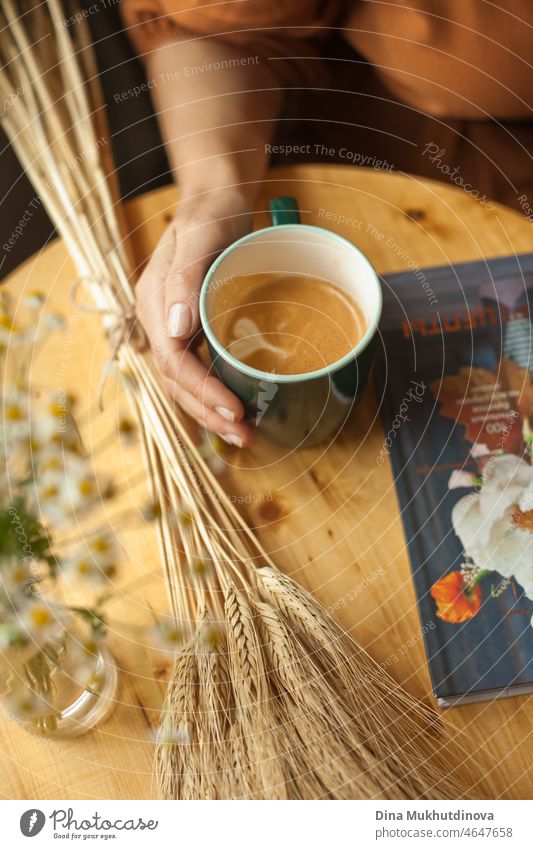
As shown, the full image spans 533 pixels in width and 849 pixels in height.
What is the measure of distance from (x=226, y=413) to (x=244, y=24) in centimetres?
28

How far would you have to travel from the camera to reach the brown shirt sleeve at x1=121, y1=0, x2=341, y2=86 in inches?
17.8

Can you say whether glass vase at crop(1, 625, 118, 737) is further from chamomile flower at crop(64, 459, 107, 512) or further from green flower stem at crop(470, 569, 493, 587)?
green flower stem at crop(470, 569, 493, 587)

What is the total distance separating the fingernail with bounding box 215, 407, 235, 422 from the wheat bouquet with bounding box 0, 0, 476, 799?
0.03 metres

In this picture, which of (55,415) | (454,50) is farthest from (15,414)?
(454,50)

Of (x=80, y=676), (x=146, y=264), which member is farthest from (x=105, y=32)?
(x=80, y=676)

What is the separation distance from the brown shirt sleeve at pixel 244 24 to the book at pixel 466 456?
192 millimetres

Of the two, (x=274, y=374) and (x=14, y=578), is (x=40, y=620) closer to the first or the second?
(x=14, y=578)

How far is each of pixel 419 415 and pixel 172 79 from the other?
28cm

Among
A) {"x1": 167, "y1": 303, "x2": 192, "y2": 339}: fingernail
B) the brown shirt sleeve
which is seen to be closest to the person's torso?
the brown shirt sleeve

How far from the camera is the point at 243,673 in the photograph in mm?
322

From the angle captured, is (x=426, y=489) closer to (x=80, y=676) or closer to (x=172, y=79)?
(x=80, y=676)

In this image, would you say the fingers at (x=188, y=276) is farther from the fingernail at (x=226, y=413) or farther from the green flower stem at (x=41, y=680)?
the green flower stem at (x=41, y=680)

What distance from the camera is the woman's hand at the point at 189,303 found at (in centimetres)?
37
